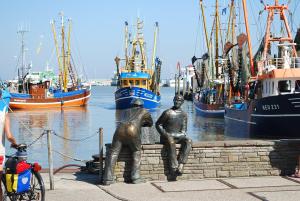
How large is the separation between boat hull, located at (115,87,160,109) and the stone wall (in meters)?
51.7

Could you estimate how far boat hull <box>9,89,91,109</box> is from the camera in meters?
70.7

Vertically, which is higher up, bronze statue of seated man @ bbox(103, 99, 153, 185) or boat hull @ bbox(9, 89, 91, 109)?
bronze statue of seated man @ bbox(103, 99, 153, 185)

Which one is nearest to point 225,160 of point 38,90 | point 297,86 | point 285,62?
point 297,86

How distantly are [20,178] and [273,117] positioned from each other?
19.9 metres

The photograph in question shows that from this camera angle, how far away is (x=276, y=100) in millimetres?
24844

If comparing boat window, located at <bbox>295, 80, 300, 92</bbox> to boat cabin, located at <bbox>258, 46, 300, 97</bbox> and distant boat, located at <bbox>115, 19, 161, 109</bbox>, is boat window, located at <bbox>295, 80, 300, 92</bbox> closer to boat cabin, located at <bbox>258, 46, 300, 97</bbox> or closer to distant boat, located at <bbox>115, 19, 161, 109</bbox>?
boat cabin, located at <bbox>258, 46, 300, 97</bbox>

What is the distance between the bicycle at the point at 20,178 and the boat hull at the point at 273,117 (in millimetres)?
18085

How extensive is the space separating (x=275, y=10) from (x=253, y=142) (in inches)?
907

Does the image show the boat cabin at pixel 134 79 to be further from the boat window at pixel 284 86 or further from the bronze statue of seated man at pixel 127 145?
the bronze statue of seated man at pixel 127 145

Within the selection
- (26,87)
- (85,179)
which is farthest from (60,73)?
(85,179)

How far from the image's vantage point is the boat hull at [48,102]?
7069 centimetres

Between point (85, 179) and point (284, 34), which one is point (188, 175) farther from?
point (284, 34)

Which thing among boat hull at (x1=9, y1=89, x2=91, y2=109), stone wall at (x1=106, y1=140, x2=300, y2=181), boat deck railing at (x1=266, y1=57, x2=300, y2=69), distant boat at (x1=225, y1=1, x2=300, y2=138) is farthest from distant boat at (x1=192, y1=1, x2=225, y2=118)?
stone wall at (x1=106, y1=140, x2=300, y2=181)

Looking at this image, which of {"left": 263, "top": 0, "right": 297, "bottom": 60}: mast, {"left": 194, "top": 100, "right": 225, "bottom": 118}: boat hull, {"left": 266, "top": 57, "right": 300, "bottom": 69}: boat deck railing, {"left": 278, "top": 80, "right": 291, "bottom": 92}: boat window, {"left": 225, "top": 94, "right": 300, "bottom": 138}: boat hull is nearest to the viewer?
{"left": 225, "top": 94, "right": 300, "bottom": 138}: boat hull
